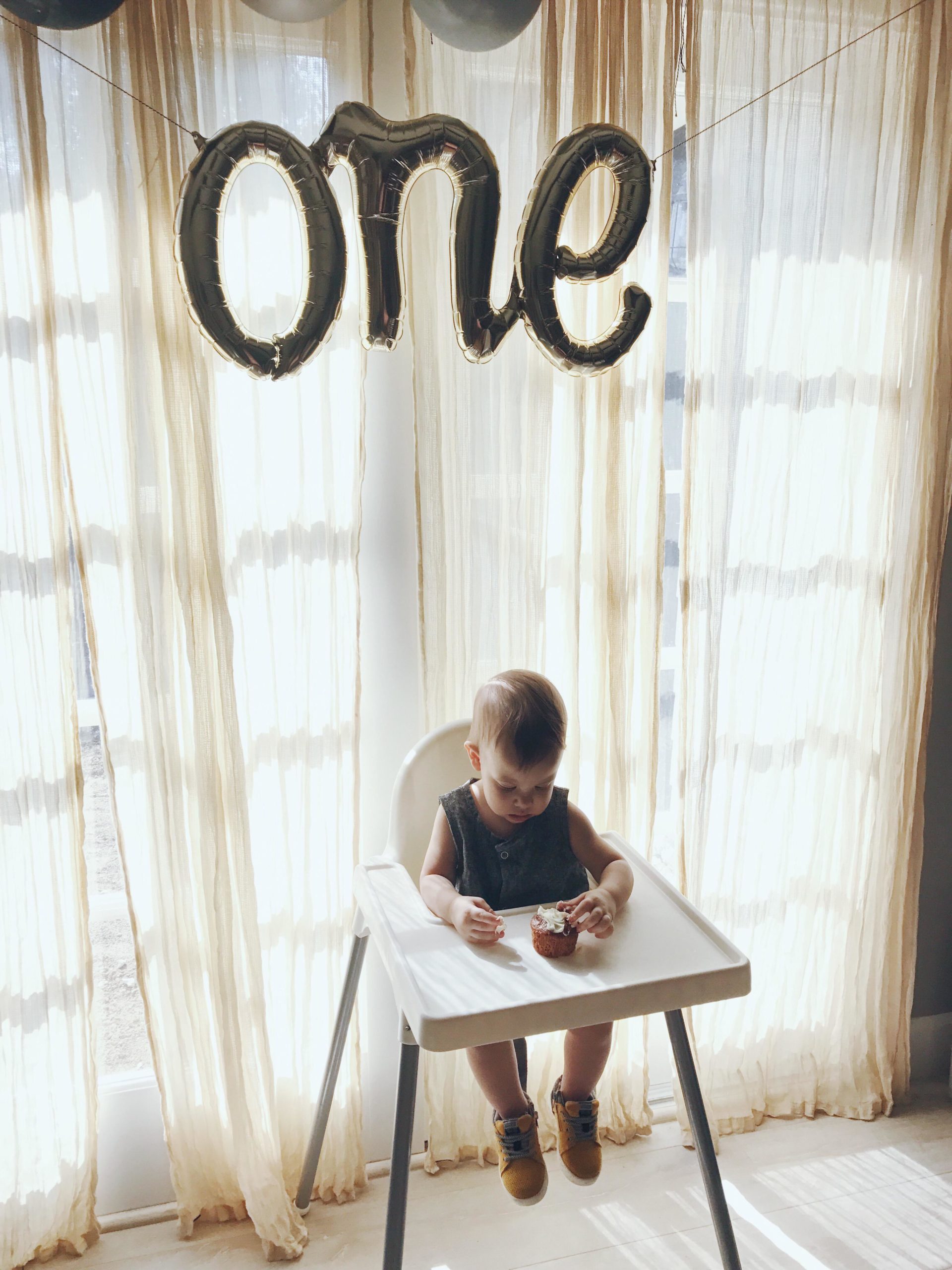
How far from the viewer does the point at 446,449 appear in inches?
68.2

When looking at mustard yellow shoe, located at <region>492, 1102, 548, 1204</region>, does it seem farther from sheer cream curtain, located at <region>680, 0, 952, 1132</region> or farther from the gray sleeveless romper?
sheer cream curtain, located at <region>680, 0, 952, 1132</region>

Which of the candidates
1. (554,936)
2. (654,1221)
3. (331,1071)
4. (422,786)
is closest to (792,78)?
(422,786)

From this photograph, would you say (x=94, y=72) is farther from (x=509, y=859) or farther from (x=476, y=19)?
(x=509, y=859)

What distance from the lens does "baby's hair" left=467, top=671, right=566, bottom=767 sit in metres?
1.36

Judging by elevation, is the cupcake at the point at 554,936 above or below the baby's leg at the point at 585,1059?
above

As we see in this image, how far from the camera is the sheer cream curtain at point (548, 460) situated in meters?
1.66

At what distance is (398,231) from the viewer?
123 centimetres

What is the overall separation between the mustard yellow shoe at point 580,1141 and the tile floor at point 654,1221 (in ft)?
1.50

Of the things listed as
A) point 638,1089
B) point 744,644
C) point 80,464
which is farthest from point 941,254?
point 638,1089

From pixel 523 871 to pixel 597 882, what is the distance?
0.46ft

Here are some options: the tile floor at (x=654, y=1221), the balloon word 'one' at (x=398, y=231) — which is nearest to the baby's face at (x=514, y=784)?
the balloon word 'one' at (x=398, y=231)

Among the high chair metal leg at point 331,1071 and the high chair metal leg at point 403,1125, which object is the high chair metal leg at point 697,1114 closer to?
the high chair metal leg at point 403,1125

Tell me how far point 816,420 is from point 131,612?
53.6 inches

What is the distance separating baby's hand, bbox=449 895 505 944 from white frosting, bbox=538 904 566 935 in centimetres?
6
